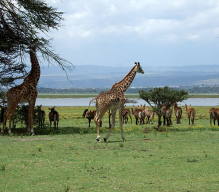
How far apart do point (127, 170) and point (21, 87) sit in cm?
1079

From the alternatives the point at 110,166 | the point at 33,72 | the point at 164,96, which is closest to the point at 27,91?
the point at 33,72

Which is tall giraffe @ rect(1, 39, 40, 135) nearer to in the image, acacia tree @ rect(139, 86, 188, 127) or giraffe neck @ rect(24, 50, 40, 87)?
giraffe neck @ rect(24, 50, 40, 87)

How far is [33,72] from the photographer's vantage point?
2031cm

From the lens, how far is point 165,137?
1838 cm

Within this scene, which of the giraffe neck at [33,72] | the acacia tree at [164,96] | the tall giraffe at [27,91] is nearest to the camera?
the tall giraffe at [27,91]

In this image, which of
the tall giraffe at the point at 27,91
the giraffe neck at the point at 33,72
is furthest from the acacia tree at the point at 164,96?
the tall giraffe at the point at 27,91

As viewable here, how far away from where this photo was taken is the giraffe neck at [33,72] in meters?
20.0

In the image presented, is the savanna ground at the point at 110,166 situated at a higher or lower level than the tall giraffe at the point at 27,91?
lower

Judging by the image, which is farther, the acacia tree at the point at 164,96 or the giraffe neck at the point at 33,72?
the acacia tree at the point at 164,96

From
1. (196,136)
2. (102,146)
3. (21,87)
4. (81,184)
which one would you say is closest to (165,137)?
(196,136)

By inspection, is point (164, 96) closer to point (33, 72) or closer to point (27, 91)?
point (33, 72)

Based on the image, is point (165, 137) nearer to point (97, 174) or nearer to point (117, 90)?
point (117, 90)

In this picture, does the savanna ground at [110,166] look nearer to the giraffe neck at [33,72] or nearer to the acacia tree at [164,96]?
the giraffe neck at [33,72]

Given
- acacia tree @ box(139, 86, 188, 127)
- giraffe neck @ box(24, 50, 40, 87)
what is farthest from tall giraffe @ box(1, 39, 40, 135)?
acacia tree @ box(139, 86, 188, 127)
